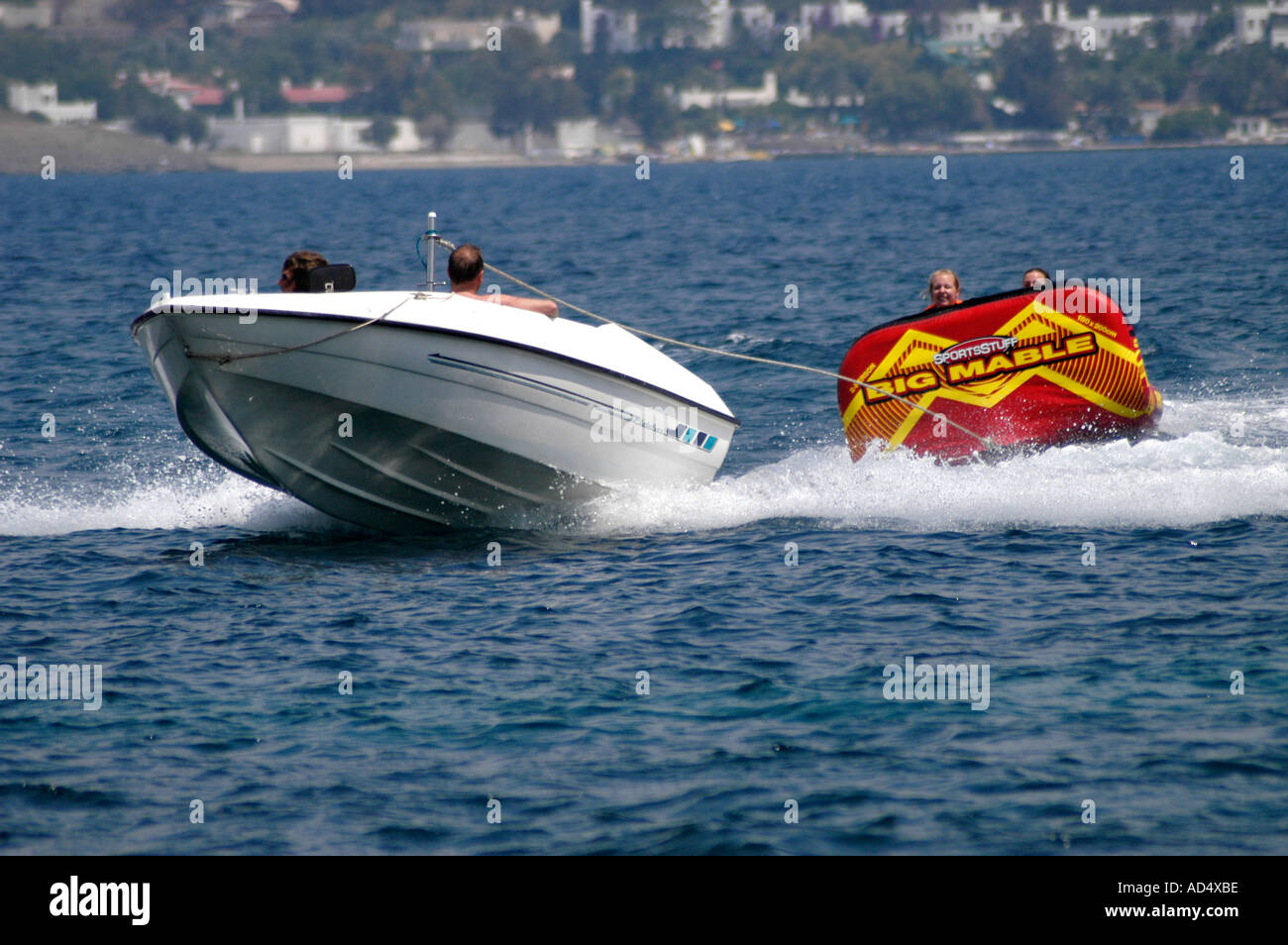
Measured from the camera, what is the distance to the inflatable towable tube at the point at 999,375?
11.3m

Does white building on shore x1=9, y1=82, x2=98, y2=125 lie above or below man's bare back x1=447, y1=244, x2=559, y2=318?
above

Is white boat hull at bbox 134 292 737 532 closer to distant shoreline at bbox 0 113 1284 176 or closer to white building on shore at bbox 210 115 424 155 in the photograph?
distant shoreline at bbox 0 113 1284 176

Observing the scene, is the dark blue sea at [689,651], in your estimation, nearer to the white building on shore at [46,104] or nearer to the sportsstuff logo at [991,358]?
the sportsstuff logo at [991,358]

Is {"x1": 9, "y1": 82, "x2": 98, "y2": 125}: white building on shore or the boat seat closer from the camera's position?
the boat seat

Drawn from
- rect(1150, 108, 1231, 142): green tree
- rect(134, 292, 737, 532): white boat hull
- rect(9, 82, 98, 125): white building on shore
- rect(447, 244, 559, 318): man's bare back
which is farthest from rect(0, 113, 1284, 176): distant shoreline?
rect(447, 244, 559, 318): man's bare back

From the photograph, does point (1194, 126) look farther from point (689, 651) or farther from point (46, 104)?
point (689, 651)

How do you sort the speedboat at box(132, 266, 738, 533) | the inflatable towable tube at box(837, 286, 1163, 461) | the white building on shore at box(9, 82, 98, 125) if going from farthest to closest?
the white building on shore at box(9, 82, 98, 125), the inflatable towable tube at box(837, 286, 1163, 461), the speedboat at box(132, 266, 738, 533)

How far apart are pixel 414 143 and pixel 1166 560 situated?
17008 centimetres

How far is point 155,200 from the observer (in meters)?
81.6

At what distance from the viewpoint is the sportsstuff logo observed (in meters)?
11.3

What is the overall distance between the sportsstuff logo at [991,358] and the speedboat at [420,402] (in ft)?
5.34

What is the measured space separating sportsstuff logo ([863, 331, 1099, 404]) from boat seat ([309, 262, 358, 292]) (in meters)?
4.04

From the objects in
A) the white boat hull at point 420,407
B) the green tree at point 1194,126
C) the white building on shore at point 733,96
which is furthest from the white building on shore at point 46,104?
the white boat hull at point 420,407

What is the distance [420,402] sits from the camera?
1003cm
